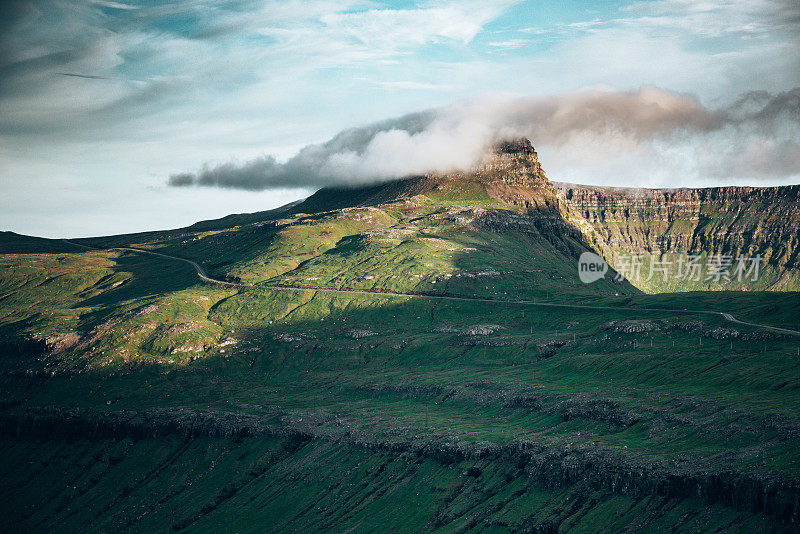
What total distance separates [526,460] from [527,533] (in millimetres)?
29932

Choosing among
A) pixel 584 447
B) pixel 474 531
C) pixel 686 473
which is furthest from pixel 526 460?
pixel 686 473

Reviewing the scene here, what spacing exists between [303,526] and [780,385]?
143797 millimetres

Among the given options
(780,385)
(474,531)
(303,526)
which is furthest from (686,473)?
(303,526)

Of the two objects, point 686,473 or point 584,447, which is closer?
point 686,473

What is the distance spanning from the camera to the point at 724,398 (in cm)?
19375

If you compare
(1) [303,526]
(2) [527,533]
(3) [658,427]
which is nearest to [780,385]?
(3) [658,427]

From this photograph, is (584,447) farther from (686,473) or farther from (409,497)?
(409,497)

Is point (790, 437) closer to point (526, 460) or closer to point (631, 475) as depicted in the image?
point (631, 475)

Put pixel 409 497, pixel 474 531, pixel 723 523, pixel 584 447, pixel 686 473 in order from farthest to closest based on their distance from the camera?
1. pixel 409 497
2. pixel 584 447
3. pixel 474 531
4. pixel 686 473
5. pixel 723 523

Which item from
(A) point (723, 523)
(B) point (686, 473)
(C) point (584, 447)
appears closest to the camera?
(A) point (723, 523)

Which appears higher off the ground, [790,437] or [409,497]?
[790,437]

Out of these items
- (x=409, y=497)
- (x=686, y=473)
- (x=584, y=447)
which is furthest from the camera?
(x=409, y=497)

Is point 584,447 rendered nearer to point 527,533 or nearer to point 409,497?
point 527,533

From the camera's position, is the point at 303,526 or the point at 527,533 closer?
the point at 527,533
